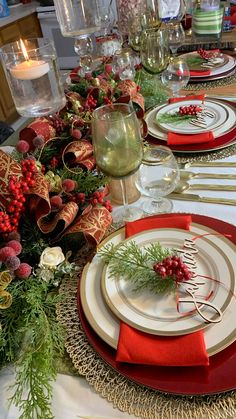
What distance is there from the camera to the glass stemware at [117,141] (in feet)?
2.00

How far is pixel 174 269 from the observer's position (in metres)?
0.52

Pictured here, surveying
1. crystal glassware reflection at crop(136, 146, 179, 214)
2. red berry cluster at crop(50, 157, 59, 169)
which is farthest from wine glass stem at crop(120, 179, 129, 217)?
red berry cluster at crop(50, 157, 59, 169)

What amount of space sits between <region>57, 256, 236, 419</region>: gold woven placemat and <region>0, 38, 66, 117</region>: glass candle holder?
1.74ft

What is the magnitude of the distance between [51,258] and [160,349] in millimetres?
209

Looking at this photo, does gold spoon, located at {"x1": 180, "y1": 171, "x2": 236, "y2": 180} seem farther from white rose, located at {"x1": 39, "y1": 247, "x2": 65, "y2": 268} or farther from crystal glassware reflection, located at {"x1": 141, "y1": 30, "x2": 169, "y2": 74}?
crystal glassware reflection, located at {"x1": 141, "y1": 30, "x2": 169, "y2": 74}

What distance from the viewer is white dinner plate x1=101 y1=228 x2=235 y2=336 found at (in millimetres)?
475

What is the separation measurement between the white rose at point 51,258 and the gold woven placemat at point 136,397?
106 millimetres

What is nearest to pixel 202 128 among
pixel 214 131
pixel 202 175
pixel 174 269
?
pixel 214 131

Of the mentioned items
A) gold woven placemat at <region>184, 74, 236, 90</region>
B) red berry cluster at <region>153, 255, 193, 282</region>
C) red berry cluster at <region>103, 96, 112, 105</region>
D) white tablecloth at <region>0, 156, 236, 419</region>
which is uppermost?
red berry cluster at <region>103, 96, 112, 105</region>

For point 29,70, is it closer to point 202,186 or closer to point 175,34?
point 202,186

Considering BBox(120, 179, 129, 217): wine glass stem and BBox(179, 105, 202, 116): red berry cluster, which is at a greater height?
BBox(179, 105, 202, 116): red berry cluster

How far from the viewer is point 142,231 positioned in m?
0.63

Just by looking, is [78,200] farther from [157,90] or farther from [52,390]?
[157,90]

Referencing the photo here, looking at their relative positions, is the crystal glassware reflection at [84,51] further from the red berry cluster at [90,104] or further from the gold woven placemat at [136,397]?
the gold woven placemat at [136,397]
